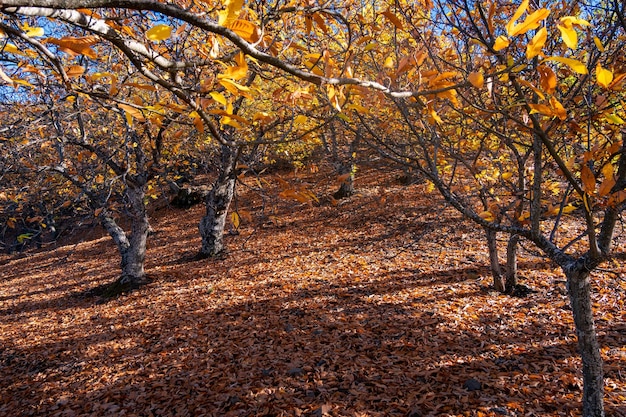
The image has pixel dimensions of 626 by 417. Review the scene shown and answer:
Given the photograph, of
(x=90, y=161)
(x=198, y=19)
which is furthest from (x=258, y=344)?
(x=90, y=161)

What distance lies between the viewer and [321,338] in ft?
14.8

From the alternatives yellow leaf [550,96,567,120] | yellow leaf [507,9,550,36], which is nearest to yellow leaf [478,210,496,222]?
yellow leaf [550,96,567,120]

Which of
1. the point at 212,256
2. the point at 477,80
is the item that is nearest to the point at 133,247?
the point at 212,256

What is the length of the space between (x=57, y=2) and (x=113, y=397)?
14.1 ft

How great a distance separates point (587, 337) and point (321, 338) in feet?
9.56

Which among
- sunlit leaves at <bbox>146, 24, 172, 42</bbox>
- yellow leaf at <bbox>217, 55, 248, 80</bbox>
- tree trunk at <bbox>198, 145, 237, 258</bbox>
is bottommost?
→ tree trunk at <bbox>198, 145, 237, 258</bbox>

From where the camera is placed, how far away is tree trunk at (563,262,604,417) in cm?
226

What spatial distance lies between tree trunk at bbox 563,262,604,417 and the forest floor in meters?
0.58

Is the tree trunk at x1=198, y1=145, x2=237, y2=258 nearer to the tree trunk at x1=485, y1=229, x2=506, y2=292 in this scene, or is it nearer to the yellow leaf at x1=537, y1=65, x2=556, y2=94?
the tree trunk at x1=485, y1=229, x2=506, y2=292

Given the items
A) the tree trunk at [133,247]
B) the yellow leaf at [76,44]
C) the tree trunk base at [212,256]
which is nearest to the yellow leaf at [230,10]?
the yellow leaf at [76,44]

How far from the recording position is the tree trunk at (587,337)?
2256mm

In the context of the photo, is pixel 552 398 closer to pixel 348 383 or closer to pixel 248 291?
pixel 348 383

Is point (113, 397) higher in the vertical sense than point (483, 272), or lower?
lower

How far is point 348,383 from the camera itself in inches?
141
